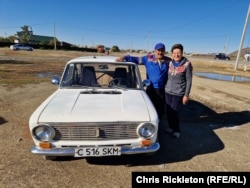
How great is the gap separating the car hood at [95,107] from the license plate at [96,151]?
1.39 ft

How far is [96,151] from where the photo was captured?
325 cm

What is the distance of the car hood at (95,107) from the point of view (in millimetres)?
3221

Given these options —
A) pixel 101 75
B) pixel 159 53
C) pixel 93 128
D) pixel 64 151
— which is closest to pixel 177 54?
pixel 159 53

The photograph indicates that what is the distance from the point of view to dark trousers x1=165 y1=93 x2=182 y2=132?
4797 mm

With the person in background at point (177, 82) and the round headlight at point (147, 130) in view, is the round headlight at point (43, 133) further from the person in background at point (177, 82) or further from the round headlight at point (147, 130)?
the person in background at point (177, 82)

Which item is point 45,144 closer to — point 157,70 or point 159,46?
point 157,70

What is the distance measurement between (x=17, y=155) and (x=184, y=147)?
3.18m

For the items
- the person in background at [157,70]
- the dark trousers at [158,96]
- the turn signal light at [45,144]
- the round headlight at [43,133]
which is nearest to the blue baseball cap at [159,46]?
the person in background at [157,70]

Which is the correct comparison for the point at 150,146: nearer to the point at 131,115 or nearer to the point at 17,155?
the point at 131,115

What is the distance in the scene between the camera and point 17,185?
318 centimetres

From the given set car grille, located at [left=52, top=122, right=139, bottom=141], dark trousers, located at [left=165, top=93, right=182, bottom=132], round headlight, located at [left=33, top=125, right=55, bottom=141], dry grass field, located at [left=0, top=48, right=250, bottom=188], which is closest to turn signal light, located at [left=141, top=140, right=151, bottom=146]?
car grille, located at [left=52, top=122, right=139, bottom=141]

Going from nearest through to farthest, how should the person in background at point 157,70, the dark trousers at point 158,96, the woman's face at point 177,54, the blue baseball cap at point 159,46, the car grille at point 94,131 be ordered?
1. the car grille at point 94,131
2. the woman's face at point 177,54
3. the blue baseball cap at point 159,46
4. the person in background at point 157,70
5. the dark trousers at point 158,96

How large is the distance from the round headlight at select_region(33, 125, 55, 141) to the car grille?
0.28ft

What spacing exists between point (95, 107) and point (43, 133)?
0.84 m
